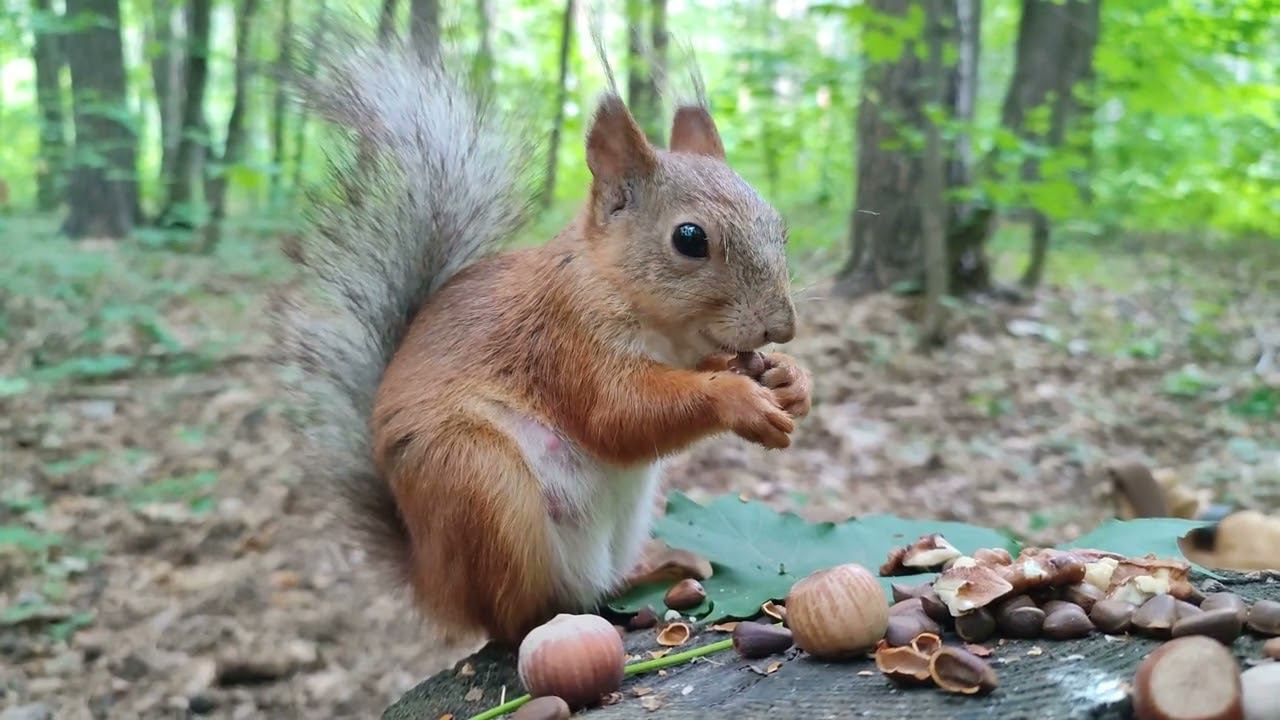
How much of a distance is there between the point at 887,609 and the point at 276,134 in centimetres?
872

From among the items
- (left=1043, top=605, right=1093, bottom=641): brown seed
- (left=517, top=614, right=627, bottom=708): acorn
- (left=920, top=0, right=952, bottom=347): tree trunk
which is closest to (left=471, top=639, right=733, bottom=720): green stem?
(left=517, top=614, right=627, bottom=708): acorn

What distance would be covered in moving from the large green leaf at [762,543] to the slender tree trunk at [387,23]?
2.98 feet

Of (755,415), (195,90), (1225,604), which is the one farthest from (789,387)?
(195,90)

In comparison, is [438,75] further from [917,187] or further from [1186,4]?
[1186,4]

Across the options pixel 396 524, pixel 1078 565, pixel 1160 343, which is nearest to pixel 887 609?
pixel 1078 565

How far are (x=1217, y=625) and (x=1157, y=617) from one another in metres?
0.07

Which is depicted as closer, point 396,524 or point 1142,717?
point 1142,717

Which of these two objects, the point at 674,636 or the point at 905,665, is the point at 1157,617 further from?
the point at 674,636

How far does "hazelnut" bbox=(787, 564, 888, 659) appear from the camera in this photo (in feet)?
3.36

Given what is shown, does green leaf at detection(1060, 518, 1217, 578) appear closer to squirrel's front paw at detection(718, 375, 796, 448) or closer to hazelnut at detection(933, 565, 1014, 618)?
hazelnut at detection(933, 565, 1014, 618)

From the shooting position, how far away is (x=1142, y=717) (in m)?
0.80

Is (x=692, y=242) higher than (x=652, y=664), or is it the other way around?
(x=692, y=242)

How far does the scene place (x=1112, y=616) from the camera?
3.36 ft

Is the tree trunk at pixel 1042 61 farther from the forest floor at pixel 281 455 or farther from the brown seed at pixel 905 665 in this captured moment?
the brown seed at pixel 905 665
